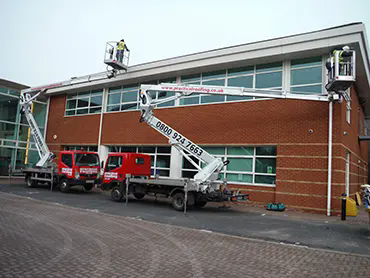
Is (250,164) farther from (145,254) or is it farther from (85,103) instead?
(85,103)

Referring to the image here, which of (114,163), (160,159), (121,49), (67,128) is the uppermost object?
(121,49)

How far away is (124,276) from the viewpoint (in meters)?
4.68

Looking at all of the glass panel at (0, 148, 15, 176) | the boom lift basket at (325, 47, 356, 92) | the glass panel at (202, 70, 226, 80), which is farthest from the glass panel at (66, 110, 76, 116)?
the boom lift basket at (325, 47, 356, 92)

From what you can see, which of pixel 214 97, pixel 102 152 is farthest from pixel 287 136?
pixel 102 152

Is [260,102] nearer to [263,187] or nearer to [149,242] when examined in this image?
[263,187]

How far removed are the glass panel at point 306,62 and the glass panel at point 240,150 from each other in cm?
424

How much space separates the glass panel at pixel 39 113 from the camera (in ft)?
84.5

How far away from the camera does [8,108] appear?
2414cm

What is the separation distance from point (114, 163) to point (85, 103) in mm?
9744

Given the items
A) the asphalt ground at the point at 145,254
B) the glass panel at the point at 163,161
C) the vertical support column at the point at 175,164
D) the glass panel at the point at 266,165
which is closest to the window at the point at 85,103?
the glass panel at the point at 163,161

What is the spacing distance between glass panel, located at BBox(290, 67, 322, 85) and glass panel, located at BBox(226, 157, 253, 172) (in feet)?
13.4

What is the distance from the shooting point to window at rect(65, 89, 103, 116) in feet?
71.3

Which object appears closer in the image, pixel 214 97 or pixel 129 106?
pixel 214 97

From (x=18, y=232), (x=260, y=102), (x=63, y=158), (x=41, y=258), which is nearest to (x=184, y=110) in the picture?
(x=260, y=102)
